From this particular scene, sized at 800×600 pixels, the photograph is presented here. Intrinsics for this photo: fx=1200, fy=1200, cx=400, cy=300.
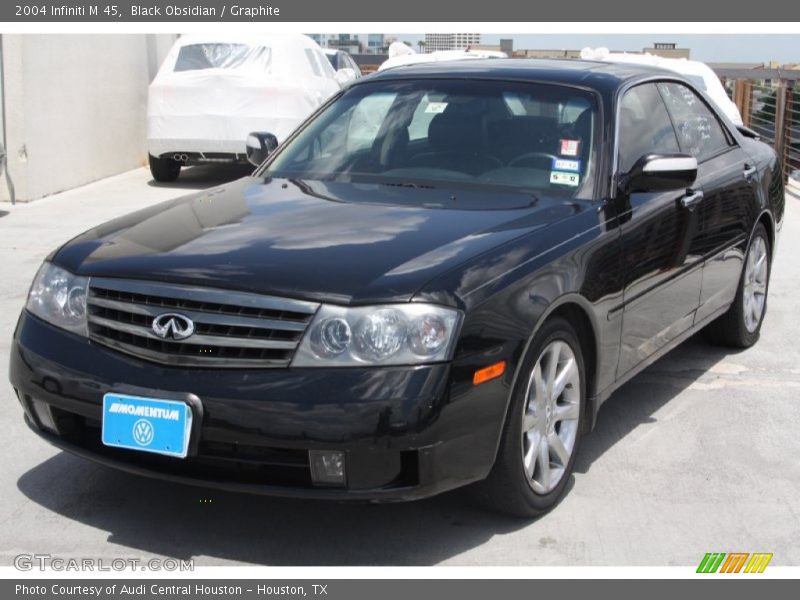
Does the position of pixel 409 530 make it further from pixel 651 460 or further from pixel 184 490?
pixel 651 460

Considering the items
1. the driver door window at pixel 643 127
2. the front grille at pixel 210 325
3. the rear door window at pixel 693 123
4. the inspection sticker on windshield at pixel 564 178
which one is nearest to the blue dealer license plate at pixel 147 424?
the front grille at pixel 210 325

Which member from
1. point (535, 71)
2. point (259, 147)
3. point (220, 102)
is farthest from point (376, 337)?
point (220, 102)

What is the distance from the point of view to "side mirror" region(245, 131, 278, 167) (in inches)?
229

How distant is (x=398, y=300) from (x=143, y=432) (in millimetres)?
885

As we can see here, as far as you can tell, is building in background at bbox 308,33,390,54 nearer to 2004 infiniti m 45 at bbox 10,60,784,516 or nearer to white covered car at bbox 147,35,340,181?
white covered car at bbox 147,35,340,181

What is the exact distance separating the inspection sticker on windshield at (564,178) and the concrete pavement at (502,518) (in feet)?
3.67

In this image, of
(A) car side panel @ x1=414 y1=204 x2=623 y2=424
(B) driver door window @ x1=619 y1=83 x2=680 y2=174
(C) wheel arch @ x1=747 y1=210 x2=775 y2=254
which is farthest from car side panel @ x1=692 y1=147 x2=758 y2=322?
(A) car side panel @ x1=414 y1=204 x2=623 y2=424

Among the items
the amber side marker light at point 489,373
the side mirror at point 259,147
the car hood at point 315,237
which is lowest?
the amber side marker light at point 489,373

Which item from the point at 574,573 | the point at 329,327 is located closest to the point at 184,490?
the point at 329,327

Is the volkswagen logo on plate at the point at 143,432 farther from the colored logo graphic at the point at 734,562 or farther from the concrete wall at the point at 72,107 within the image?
the concrete wall at the point at 72,107

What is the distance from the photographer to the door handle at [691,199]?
5238mm

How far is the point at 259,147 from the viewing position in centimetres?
581

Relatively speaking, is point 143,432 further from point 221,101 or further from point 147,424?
point 221,101

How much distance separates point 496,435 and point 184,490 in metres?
1.29
